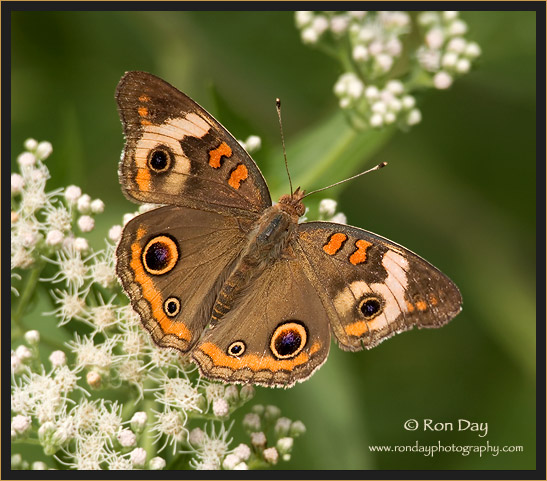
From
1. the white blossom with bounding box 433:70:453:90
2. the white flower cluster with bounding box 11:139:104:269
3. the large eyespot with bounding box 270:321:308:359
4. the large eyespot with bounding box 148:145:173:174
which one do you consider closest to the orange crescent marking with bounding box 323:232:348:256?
the large eyespot with bounding box 270:321:308:359

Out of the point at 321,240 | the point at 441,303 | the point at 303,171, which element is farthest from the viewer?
the point at 303,171

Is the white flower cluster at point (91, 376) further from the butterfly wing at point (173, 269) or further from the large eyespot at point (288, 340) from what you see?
the large eyespot at point (288, 340)

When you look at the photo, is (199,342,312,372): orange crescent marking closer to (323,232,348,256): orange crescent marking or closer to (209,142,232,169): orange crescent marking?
(323,232,348,256): orange crescent marking

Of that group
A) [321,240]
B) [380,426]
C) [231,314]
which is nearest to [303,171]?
[321,240]

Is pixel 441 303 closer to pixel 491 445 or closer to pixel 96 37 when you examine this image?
pixel 491 445

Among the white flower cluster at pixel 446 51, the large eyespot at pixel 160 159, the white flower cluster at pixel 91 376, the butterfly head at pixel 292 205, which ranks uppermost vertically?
the white flower cluster at pixel 446 51

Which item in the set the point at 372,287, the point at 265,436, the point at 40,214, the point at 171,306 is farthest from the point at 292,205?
the point at 40,214

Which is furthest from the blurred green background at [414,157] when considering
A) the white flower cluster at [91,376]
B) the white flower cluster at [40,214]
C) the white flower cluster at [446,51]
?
the white flower cluster at [91,376]
